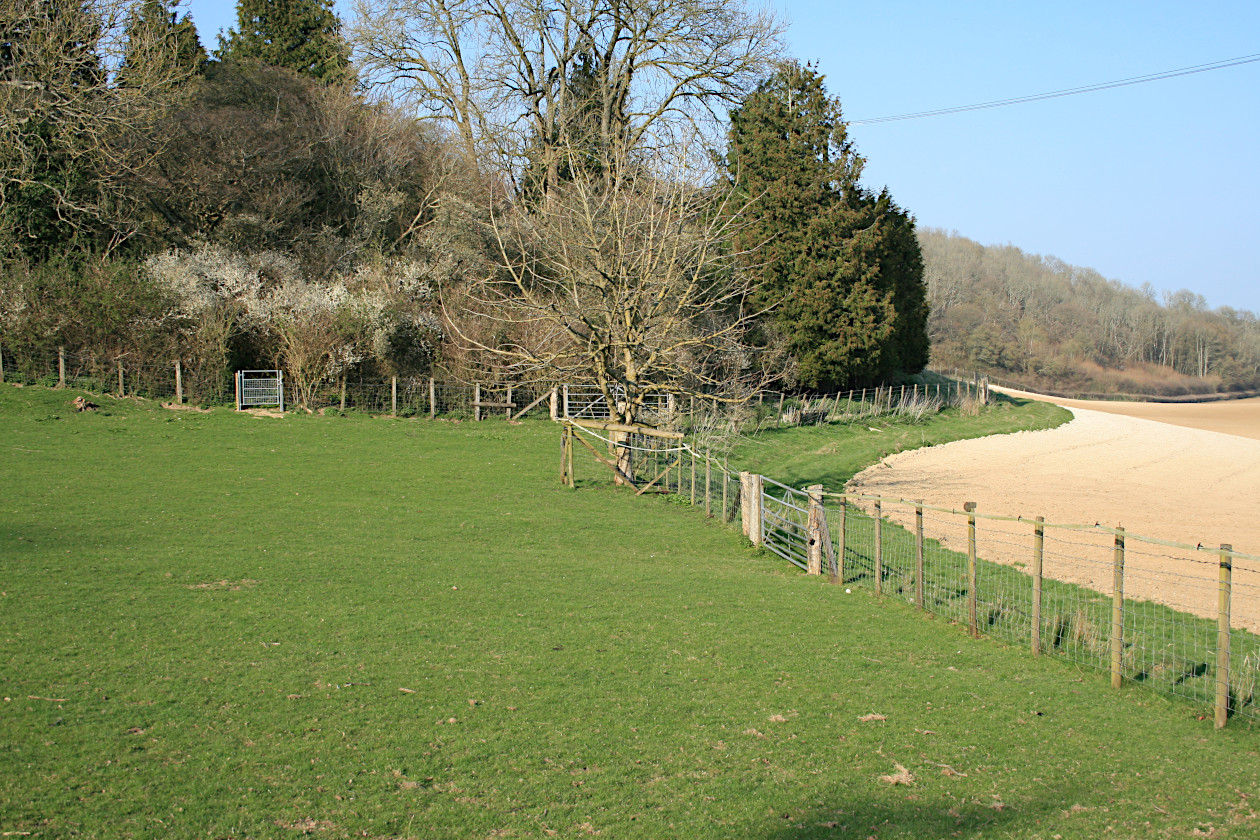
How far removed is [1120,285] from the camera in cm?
14688

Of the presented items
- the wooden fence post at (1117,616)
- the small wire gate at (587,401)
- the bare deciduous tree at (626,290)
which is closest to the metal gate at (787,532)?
the bare deciduous tree at (626,290)

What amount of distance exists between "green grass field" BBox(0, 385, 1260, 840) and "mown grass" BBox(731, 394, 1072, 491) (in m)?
13.6

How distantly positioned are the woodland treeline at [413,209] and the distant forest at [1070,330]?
44.1 metres

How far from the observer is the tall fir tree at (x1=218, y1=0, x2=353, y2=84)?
47.9m

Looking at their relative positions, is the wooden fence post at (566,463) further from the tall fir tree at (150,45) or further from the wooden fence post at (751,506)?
the tall fir tree at (150,45)

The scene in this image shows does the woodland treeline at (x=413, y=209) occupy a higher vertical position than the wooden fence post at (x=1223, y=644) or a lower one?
higher

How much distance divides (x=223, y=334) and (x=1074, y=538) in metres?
26.4

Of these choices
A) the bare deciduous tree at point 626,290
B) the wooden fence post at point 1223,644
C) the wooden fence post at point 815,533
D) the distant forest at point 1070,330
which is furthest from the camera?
the distant forest at point 1070,330

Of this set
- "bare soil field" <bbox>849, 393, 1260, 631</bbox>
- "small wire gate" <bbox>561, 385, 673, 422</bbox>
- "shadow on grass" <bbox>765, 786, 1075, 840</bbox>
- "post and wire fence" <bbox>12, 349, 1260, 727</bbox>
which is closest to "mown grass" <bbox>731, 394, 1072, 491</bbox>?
"bare soil field" <bbox>849, 393, 1260, 631</bbox>

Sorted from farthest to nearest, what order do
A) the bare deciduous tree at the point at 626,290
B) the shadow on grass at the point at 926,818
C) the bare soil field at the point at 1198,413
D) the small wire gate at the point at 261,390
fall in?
1. the bare soil field at the point at 1198,413
2. the small wire gate at the point at 261,390
3. the bare deciduous tree at the point at 626,290
4. the shadow on grass at the point at 926,818

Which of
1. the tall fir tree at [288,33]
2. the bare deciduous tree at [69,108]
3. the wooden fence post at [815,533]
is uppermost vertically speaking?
the tall fir tree at [288,33]

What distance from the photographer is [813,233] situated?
4053 cm

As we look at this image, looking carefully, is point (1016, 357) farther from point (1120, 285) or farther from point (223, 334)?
point (223, 334)

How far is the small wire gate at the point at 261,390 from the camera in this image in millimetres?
29984
